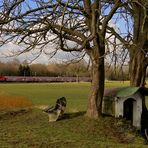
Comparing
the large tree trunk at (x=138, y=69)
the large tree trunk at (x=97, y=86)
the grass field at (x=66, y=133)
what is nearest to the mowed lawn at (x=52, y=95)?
the large tree trunk at (x=138, y=69)

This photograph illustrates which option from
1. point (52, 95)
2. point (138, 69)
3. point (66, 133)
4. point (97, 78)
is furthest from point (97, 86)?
point (52, 95)

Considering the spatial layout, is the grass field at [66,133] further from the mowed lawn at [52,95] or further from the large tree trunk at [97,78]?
the mowed lawn at [52,95]

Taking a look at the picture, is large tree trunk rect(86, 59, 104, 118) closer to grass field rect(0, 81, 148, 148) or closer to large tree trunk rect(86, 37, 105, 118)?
large tree trunk rect(86, 37, 105, 118)

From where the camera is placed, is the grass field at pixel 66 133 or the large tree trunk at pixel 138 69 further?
the large tree trunk at pixel 138 69

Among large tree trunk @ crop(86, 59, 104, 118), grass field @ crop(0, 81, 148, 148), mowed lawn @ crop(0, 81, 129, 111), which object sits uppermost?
large tree trunk @ crop(86, 59, 104, 118)


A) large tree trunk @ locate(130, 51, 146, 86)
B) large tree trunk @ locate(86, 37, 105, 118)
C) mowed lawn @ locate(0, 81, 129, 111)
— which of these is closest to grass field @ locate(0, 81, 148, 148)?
large tree trunk @ locate(86, 37, 105, 118)

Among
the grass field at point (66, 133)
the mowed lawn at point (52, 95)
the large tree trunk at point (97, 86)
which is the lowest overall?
the mowed lawn at point (52, 95)

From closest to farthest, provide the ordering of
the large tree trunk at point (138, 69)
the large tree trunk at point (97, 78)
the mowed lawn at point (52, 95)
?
the large tree trunk at point (97, 78)
the large tree trunk at point (138, 69)
the mowed lawn at point (52, 95)

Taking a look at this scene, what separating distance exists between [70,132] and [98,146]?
163cm

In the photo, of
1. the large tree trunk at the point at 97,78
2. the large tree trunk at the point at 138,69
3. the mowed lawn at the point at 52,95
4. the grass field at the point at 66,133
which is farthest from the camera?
the mowed lawn at the point at 52,95

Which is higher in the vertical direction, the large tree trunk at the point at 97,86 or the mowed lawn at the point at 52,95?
the large tree trunk at the point at 97,86

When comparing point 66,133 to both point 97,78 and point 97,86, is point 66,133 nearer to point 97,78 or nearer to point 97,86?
point 97,86

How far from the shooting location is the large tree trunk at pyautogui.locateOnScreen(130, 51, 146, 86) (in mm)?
16641

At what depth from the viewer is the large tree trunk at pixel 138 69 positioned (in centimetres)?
1664
